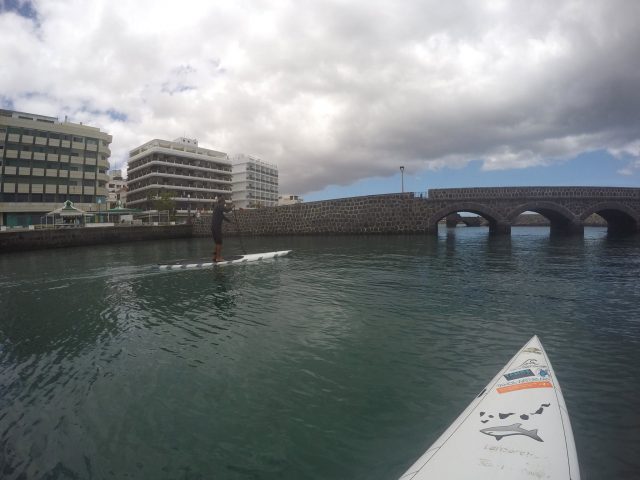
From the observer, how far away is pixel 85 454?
3.18m

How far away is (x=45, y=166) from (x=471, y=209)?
2704 inches

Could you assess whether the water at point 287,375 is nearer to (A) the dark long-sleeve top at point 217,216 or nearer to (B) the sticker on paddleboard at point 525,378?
(B) the sticker on paddleboard at point 525,378

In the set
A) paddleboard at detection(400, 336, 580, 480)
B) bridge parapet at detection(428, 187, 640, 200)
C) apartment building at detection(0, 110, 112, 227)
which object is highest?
apartment building at detection(0, 110, 112, 227)

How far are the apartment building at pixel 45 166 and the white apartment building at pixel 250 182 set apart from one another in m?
43.3

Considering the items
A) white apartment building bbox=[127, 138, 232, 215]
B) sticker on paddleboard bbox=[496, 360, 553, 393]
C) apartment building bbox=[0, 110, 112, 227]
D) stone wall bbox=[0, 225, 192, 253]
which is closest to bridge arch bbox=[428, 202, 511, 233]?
sticker on paddleboard bbox=[496, 360, 553, 393]

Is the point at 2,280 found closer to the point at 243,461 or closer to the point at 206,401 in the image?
the point at 206,401

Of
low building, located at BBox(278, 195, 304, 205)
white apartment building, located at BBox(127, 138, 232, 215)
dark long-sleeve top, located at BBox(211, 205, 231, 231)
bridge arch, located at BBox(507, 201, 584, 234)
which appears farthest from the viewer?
low building, located at BBox(278, 195, 304, 205)

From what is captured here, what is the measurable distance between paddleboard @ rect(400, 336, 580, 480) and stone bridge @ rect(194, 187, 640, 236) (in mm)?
31807

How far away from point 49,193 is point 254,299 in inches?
2613

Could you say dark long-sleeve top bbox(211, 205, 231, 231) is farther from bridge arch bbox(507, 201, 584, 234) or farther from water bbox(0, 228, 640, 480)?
bridge arch bbox(507, 201, 584, 234)

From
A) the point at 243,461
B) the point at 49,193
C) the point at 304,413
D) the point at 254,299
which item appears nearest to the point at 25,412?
the point at 243,461

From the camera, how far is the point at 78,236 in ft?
118

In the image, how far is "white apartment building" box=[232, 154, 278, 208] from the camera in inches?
4102

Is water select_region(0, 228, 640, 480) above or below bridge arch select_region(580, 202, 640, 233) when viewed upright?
below
